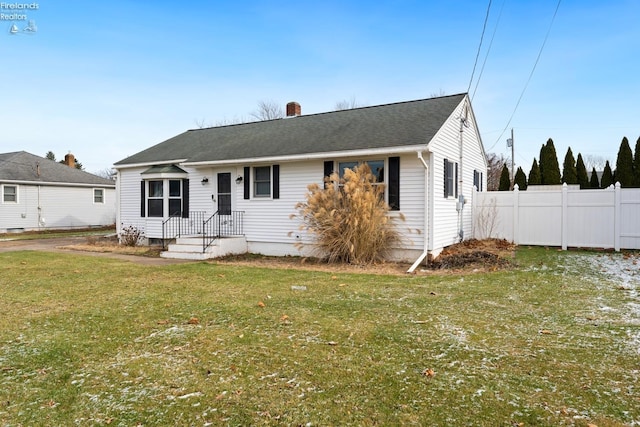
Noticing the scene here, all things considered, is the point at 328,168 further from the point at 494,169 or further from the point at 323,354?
the point at 494,169

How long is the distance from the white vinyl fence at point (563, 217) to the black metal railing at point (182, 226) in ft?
33.0

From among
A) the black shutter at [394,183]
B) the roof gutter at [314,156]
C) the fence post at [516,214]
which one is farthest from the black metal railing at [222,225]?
the fence post at [516,214]

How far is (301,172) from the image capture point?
38.2ft

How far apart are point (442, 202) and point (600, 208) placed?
5181 millimetres

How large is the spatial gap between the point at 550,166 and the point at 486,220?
7033 millimetres

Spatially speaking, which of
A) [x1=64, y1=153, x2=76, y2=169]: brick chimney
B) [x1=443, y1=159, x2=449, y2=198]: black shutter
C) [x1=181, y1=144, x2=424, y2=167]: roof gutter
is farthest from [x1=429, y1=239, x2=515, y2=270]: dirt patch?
[x1=64, y1=153, x2=76, y2=169]: brick chimney

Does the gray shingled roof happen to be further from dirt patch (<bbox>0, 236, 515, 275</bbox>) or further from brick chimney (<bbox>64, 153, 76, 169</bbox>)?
brick chimney (<bbox>64, 153, 76, 169</bbox>)

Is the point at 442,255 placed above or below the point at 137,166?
below

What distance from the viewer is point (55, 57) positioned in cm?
1395

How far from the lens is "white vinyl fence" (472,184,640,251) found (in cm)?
1133

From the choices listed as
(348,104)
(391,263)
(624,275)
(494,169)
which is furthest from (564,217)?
(348,104)

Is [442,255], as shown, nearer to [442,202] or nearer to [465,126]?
[442,202]

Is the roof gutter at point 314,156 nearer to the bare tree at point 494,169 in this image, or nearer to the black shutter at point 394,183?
the black shutter at point 394,183

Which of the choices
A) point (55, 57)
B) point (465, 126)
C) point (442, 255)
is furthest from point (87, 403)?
point (55, 57)
